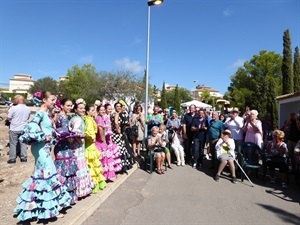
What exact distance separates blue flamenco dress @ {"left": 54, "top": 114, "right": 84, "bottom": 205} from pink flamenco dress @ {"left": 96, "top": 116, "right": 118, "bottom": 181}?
1.38 metres

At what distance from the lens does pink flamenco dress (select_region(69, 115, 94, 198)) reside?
4741 mm

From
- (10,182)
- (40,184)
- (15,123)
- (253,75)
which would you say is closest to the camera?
(40,184)

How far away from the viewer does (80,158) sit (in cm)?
493

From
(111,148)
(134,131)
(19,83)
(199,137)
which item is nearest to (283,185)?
(199,137)

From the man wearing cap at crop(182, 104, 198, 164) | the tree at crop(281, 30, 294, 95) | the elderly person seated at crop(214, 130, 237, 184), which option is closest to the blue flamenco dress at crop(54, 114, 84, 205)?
the elderly person seated at crop(214, 130, 237, 184)

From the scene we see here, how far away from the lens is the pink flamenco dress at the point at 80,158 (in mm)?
4741

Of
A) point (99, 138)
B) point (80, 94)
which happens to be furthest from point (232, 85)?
point (99, 138)

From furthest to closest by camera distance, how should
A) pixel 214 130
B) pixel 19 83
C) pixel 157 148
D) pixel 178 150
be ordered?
pixel 19 83
pixel 178 150
pixel 214 130
pixel 157 148

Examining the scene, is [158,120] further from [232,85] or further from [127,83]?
[232,85]

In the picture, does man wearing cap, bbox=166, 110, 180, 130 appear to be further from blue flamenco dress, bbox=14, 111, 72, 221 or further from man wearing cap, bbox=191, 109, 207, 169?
blue flamenco dress, bbox=14, 111, 72, 221

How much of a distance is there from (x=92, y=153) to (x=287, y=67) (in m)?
33.2

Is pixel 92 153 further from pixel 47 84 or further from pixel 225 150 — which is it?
pixel 47 84

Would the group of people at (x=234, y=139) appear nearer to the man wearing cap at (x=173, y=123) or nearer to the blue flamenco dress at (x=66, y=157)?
the man wearing cap at (x=173, y=123)

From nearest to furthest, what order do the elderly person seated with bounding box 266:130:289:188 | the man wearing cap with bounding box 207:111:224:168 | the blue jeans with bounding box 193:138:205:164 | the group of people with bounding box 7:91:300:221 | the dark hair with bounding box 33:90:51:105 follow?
the group of people with bounding box 7:91:300:221 < the dark hair with bounding box 33:90:51:105 < the elderly person seated with bounding box 266:130:289:188 < the man wearing cap with bounding box 207:111:224:168 < the blue jeans with bounding box 193:138:205:164
